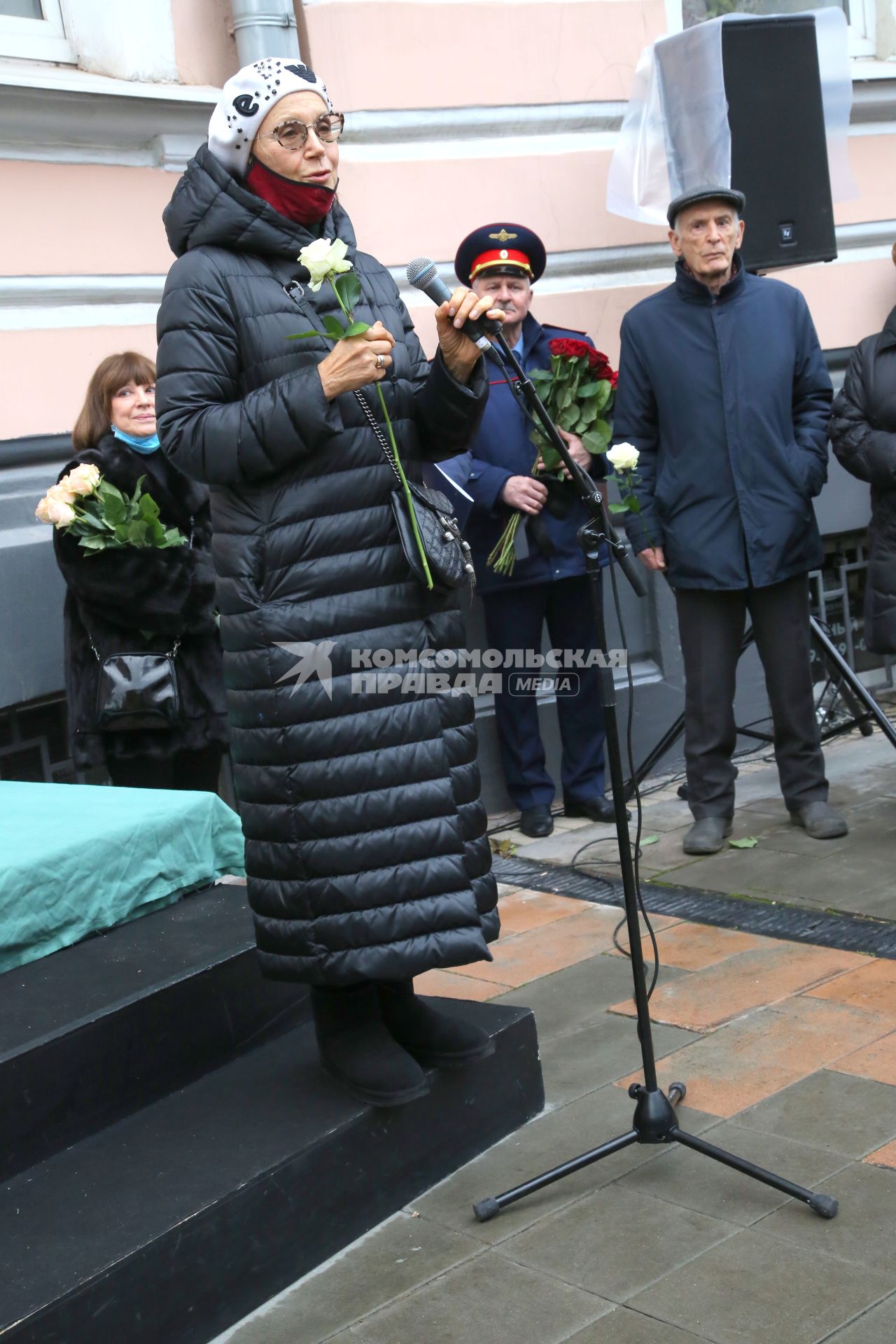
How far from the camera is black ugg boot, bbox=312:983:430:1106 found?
9.55 ft

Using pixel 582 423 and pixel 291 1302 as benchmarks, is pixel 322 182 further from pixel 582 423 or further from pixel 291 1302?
pixel 582 423

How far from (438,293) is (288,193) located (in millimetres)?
468

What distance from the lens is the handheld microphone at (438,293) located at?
2541 mm

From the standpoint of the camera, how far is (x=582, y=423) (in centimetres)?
538

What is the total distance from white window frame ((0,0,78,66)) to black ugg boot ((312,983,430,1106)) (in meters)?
3.78

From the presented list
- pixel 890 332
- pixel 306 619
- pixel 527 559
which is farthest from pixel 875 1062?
pixel 890 332

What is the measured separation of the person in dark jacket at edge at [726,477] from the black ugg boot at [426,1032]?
2211 millimetres

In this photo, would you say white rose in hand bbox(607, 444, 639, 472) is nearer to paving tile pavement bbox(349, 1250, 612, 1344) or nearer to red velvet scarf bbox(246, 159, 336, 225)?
red velvet scarf bbox(246, 159, 336, 225)

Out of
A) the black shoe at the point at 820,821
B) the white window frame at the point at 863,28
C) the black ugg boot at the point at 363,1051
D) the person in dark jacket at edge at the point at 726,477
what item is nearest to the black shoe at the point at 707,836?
the person in dark jacket at edge at the point at 726,477

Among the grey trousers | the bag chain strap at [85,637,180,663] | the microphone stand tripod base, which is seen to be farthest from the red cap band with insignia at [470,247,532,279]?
the microphone stand tripod base

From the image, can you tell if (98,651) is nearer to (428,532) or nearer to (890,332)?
(428,532)

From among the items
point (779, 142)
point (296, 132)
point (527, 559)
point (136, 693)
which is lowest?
point (136, 693)

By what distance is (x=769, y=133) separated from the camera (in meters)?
5.84

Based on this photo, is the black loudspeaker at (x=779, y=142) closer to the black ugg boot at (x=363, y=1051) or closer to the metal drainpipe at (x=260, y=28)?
the metal drainpipe at (x=260, y=28)
